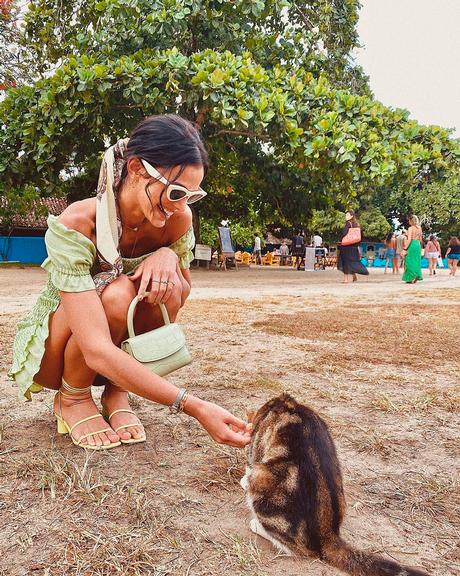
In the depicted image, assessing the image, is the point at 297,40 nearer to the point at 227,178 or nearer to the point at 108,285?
the point at 227,178

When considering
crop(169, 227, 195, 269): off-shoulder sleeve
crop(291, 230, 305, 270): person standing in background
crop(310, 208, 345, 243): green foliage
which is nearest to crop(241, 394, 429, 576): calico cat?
crop(169, 227, 195, 269): off-shoulder sleeve

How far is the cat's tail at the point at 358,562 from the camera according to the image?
1155mm

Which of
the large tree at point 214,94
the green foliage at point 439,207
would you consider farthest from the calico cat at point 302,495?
the green foliage at point 439,207

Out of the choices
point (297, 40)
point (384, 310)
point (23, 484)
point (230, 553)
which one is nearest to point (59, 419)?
point (23, 484)

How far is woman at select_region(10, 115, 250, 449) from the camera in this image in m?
1.72

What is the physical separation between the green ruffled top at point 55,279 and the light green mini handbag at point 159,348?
25cm

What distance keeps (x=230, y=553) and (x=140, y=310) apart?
1.06 meters

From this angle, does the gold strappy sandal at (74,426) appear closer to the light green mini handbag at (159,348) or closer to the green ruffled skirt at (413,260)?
the light green mini handbag at (159,348)

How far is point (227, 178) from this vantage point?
48.3 feet

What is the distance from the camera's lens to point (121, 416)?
218 centimetres

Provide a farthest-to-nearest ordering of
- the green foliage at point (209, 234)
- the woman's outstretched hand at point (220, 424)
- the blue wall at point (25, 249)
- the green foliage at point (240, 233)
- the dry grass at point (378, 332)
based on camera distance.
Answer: the green foliage at point (240, 233), the blue wall at point (25, 249), the green foliage at point (209, 234), the dry grass at point (378, 332), the woman's outstretched hand at point (220, 424)

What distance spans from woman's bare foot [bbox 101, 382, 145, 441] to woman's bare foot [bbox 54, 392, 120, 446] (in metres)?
0.04

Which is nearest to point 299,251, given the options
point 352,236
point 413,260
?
point 413,260

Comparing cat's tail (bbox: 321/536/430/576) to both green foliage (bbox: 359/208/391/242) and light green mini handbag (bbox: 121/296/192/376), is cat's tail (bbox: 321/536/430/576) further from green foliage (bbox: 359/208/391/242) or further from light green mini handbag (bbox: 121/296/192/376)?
green foliage (bbox: 359/208/391/242)
